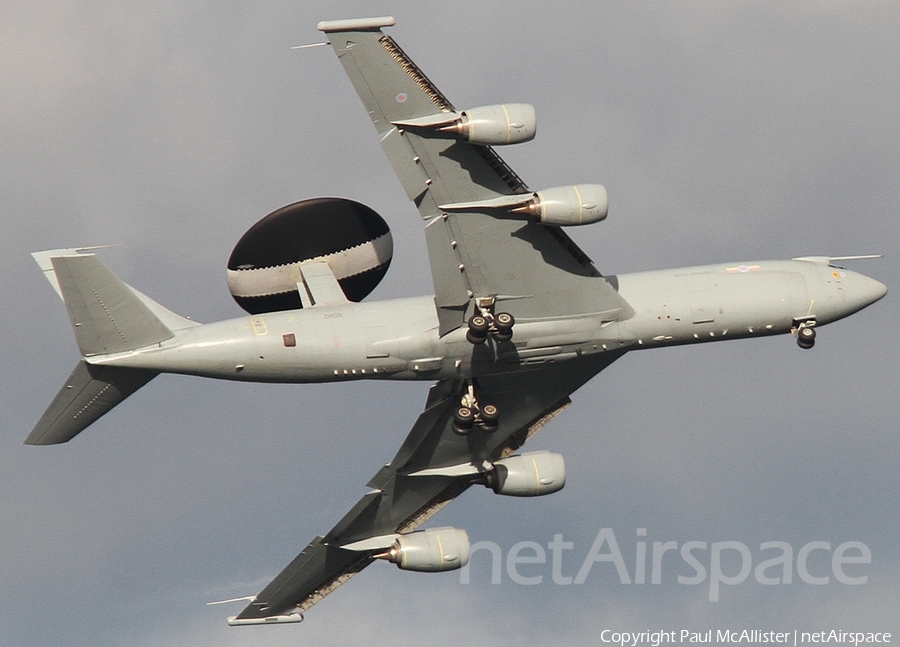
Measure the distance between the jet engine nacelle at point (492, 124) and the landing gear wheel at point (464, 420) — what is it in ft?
36.1

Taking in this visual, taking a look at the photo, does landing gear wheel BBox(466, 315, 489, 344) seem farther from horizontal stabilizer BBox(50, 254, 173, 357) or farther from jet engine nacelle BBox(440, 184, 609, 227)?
horizontal stabilizer BBox(50, 254, 173, 357)

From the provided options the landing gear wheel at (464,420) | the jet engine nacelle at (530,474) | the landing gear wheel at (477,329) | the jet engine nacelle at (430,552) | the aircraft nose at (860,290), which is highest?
the landing gear wheel at (477,329)

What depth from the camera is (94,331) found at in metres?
54.2

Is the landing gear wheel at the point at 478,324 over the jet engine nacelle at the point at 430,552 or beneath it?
over

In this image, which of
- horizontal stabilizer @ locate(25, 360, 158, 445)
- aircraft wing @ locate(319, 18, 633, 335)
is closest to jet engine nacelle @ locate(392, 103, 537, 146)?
aircraft wing @ locate(319, 18, 633, 335)

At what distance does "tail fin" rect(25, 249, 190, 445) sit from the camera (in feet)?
174

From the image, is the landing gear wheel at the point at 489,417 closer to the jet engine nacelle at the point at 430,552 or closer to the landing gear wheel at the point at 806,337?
the jet engine nacelle at the point at 430,552

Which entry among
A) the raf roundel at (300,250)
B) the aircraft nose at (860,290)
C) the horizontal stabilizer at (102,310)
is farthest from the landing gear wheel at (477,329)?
the aircraft nose at (860,290)

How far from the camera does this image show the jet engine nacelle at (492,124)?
53.1 meters

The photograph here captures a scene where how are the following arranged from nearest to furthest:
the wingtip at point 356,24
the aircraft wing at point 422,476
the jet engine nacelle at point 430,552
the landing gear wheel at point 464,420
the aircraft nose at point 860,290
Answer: the wingtip at point 356,24
the landing gear wheel at point 464,420
the aircraft nose at point 860,290
the jet engine nacelle at point 430,552
the aircraft wing at point 422,476

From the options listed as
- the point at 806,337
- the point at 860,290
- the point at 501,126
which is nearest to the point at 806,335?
the point at 806,337

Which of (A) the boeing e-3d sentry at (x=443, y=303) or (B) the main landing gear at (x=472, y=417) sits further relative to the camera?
(B) the main landing gear at (x=472, y=417)

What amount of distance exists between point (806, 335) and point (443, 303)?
45.7ft

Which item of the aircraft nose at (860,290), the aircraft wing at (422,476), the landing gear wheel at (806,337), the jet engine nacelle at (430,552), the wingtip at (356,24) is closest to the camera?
the wingtip at (356,24)
